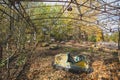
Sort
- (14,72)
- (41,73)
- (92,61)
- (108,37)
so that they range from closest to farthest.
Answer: (14,72)
(41,73)
(92,61)
(108,37)

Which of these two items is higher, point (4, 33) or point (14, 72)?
point (4, 33)

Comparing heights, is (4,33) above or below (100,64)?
above

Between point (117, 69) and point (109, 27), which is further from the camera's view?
point (109, 27)

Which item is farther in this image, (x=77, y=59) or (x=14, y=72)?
(x=77, y=59)

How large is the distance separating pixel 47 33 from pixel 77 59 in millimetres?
17789

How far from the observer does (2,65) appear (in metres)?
10.4

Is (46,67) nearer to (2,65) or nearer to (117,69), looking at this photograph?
(2,65)

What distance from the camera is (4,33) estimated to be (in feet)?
48.1

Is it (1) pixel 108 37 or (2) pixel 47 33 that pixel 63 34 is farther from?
(1) pixel 108 37

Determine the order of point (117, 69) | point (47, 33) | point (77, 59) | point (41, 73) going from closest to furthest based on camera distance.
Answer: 1. point (41, 73)
2. point (117, 69)
3. point (77, 59)
4. point (47, 33)

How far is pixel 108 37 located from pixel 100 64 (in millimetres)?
31292

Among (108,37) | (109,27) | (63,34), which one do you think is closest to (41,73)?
(109,27)

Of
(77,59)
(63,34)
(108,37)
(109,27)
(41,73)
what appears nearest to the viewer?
(41,73)

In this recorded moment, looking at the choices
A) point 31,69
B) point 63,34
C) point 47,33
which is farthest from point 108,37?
point 31,69
